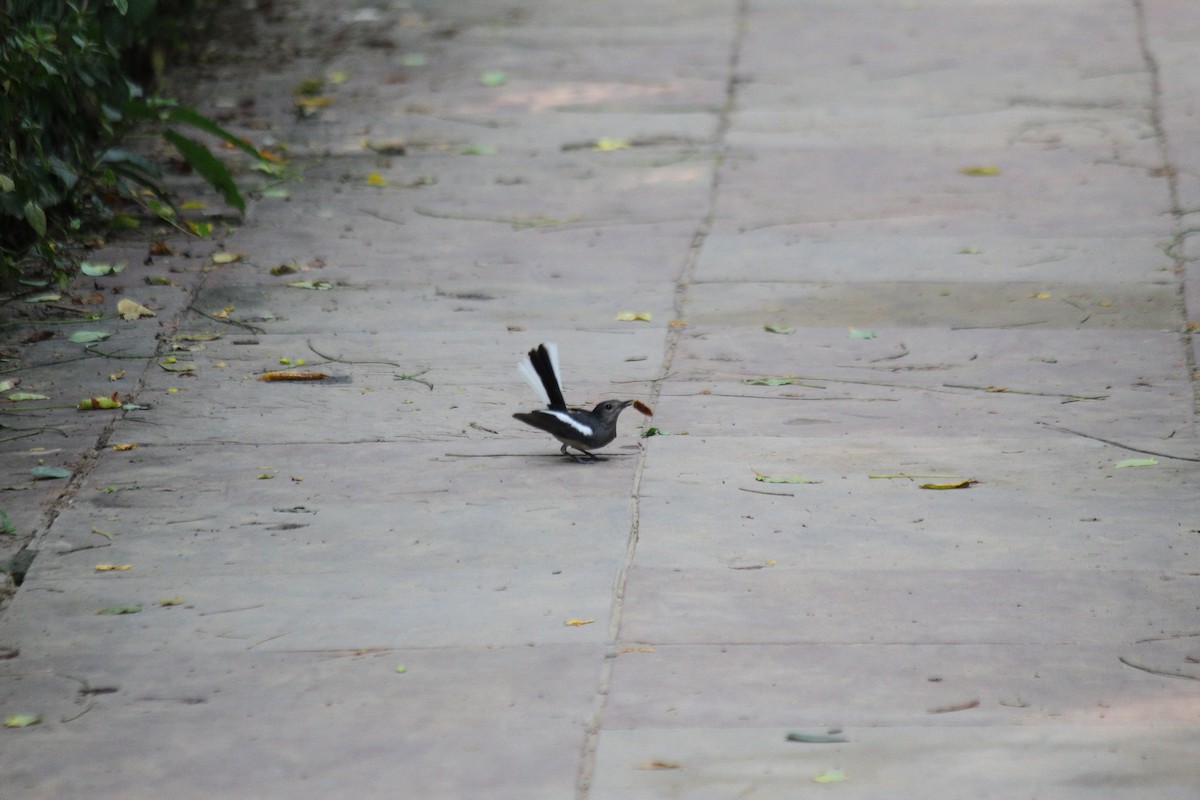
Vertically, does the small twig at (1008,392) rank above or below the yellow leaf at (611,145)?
below

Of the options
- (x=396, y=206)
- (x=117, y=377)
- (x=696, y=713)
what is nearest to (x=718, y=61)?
(x=396, y=206)

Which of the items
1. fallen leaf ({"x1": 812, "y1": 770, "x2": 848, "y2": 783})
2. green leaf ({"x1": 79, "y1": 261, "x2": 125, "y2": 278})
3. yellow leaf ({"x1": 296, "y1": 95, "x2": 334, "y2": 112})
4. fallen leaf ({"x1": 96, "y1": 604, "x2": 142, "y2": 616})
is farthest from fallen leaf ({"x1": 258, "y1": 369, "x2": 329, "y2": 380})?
yellow leaf ({"x1": 296, "y1": 95, "x2": 334, "y2": 112})

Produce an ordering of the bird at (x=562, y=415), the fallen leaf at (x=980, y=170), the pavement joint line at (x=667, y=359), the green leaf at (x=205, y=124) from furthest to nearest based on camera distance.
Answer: the fallen leaf at (x=980, y=170) < the green leaf at (x=205, y=124) < the bird at (x=562, y=415) < the pavement joint line at (x=667, y=359)

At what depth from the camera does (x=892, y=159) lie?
818 cm

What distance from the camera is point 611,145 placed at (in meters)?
8.54

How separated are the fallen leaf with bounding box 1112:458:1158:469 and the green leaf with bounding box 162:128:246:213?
4578 millimetres

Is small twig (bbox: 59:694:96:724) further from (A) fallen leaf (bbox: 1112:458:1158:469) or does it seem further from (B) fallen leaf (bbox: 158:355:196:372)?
(A) fallen leaf (bbox: 1112:458:1158:469)

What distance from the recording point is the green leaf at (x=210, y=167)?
745 centimetres

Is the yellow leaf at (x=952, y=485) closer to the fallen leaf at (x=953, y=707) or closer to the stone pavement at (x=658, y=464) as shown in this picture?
the stone pavement at (x=658, y=464)

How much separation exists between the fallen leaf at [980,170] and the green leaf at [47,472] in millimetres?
5035

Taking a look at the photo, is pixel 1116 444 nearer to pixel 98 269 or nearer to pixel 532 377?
pixel 532 377

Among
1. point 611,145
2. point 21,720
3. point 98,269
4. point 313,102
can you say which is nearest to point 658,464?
point 21,720

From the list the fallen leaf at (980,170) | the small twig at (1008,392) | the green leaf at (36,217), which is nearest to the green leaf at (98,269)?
the green leaf at (36,217)

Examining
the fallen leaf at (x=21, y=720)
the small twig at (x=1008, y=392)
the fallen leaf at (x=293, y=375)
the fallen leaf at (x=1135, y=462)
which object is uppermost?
the fallen leaf at (x=21, y=720)
